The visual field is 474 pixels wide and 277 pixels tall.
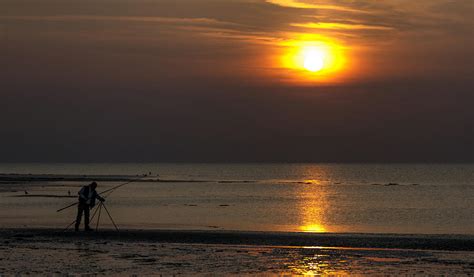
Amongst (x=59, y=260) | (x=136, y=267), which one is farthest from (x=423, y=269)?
(x=59, y=260)

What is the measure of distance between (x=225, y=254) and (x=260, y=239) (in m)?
5.38

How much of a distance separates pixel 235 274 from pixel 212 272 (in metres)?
0.71

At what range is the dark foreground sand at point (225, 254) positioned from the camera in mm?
21312

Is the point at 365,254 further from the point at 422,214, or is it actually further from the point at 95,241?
the point at 422,214

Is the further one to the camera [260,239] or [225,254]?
[260,239]

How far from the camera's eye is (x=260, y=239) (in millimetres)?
30109

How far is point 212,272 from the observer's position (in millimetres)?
21000

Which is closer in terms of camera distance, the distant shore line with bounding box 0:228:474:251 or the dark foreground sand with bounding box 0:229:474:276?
the dark foreground sand with bounding box 0:229:474:276

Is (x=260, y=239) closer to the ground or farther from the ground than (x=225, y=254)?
farther from the ground

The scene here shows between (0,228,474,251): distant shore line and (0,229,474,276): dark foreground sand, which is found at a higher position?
(0,228,474,251): distant shore line

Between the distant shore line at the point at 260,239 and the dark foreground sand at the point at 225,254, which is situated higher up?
the distant shore line at the point at 260,239

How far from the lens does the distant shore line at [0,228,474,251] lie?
28.4 m

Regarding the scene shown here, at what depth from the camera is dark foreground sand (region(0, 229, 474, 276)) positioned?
2131 centimetres

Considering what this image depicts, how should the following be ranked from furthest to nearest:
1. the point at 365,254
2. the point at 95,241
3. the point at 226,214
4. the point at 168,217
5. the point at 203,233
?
the point at 226,214, the point at 168,217, the point at 203,233, the point at 95,241, the point at 365,254
